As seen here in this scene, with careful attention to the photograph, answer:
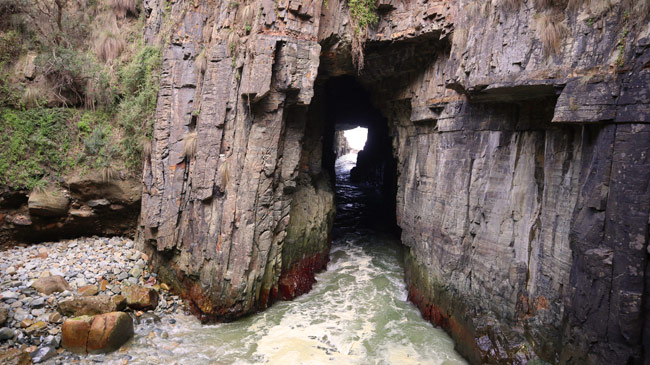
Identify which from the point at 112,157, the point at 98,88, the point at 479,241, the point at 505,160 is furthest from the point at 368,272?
the point at 98,88

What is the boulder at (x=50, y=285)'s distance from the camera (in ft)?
21.1

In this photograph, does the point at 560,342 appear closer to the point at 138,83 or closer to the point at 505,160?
the point at 505,160

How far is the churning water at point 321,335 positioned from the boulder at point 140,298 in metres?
0.62

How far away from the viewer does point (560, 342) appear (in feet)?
16.8

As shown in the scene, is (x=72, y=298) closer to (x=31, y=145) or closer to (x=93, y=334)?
(x=93, y=334)

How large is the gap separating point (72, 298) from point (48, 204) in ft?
9.92

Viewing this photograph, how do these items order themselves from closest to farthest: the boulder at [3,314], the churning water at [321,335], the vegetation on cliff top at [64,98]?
the boulder at [3,314]
the churning water at [321,335]
the vegetation on cliff top at [64,98]

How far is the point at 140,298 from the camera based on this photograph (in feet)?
22.7

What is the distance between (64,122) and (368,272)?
9.69 meters

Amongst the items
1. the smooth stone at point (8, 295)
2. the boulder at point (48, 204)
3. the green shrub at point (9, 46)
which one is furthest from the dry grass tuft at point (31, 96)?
the smooth stone at point (8, 295)

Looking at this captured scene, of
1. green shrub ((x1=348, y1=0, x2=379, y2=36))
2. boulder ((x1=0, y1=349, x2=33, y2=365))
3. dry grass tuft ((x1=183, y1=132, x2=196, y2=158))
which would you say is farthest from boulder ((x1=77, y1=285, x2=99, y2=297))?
green shrub ((x1=348, y1=0, x2=379, y2=36))

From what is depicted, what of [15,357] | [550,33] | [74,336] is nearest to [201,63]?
[74,336]

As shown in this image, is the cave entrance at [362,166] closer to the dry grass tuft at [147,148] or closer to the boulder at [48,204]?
the dry grass tuft at [147,148]

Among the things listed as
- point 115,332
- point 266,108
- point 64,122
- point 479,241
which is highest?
point 266,108
